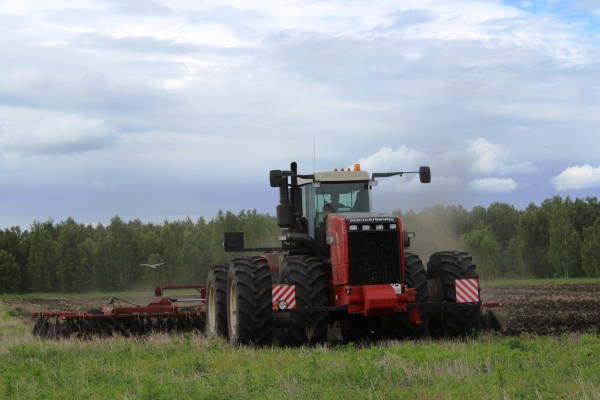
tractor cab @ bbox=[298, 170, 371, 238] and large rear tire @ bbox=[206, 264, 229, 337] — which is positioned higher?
tractor cab @ bbox=[298, 170, 371, 238]

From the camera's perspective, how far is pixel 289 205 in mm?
17375

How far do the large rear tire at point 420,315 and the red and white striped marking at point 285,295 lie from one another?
2.11 metres

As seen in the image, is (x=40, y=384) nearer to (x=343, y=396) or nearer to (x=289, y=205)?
(x=343, y=396)

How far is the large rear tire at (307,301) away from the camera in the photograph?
15570mm

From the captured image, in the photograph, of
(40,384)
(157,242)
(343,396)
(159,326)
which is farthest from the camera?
(157,242)

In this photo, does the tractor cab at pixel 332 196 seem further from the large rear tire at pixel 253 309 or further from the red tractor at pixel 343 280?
the large rear tire at pixel 253 309

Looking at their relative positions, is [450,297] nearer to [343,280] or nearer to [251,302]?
[343,280]

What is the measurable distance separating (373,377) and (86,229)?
10765 cm

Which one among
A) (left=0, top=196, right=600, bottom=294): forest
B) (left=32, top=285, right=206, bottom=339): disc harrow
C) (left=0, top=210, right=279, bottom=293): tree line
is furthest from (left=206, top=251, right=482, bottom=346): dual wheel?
(left=0, top=210, right=279, bottom=293): tree line

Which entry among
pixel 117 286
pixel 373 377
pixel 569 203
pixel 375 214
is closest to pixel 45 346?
pixel 375 214

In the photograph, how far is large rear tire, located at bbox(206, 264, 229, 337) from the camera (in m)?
18.1

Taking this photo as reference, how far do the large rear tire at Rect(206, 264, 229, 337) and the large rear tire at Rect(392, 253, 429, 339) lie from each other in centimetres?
392

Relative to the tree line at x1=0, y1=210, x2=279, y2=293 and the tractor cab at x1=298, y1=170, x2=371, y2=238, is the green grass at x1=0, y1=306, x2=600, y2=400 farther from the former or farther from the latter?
the tree line at x1=0, y1=210, x2=279, y2=293

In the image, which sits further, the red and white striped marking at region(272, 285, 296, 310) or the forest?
the forest
